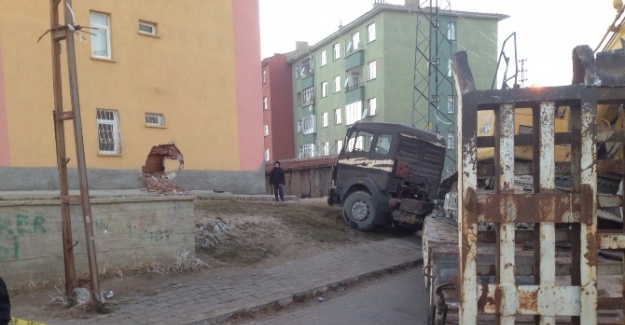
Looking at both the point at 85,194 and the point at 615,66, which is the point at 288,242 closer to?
the point at 85,194

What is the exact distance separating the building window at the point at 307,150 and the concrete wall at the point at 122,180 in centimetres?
2560

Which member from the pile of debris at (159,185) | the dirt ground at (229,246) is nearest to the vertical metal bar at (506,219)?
the dirt ground at (229,246)

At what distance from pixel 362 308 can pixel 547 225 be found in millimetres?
4917

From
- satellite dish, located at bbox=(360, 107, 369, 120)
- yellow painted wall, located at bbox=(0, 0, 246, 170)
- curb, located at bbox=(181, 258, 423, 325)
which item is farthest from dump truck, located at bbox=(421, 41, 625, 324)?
satellite dish, located at bbox=(360, 107, 369, 120)

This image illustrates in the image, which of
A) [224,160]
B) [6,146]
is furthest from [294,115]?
[6,146]

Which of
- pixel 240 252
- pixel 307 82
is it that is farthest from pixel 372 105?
pixel 240 252

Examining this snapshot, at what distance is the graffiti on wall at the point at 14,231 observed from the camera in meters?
6.67

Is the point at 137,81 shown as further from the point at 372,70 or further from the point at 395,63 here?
the point at 372,70

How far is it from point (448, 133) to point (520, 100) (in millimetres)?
30978

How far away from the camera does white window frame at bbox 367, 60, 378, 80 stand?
3662 centimetres

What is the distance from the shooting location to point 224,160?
1852cm

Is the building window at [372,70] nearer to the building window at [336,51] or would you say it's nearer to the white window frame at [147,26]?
the building window at [336,51]

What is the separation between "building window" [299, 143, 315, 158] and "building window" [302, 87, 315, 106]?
12.4ft

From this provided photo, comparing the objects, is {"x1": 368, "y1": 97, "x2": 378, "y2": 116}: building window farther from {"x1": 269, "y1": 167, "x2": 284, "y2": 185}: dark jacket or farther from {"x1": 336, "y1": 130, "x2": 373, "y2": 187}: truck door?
{"x1": 336, "y1": 130, "x2": 373, "y2": 187}: truck door
